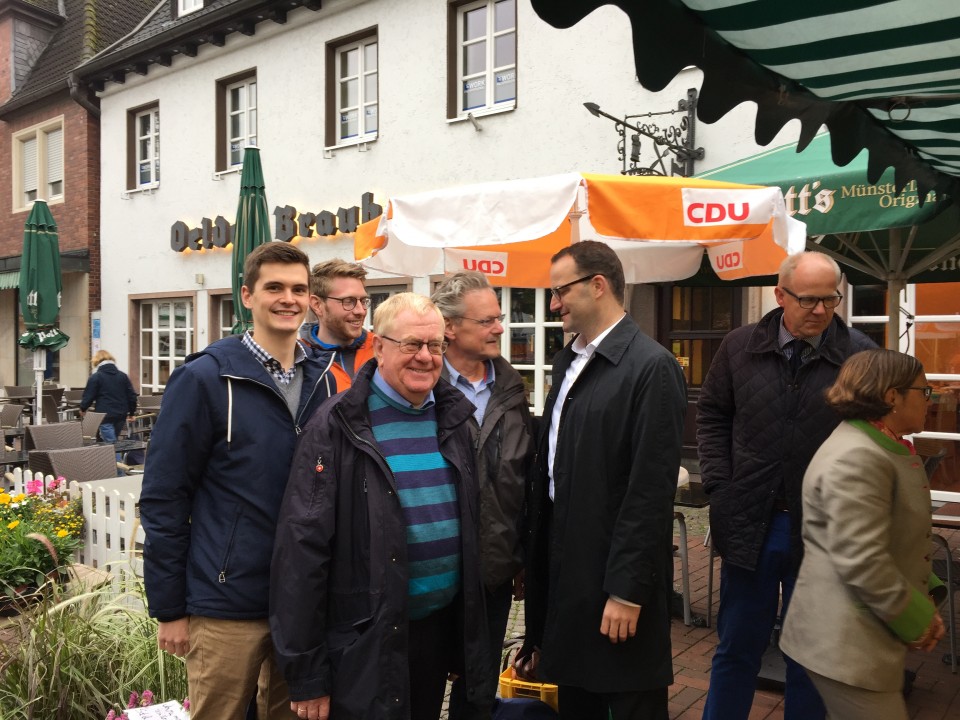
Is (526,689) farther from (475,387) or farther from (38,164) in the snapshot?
(38,164)

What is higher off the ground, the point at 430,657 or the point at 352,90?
the point at 352,90

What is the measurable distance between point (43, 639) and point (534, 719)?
7.01 feet

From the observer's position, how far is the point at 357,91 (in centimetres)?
1216

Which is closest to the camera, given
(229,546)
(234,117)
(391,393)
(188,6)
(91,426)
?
(229,546)

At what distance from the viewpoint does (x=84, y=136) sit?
54.3 feet

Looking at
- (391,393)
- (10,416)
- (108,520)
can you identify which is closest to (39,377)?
(10,416)

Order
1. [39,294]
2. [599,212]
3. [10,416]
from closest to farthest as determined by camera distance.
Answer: [599,212] → [39,294] → [10,416]

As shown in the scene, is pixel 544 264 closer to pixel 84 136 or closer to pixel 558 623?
pixel 558 623

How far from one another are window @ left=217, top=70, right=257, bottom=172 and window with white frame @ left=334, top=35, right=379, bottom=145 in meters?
2.17

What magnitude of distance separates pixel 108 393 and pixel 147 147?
746cm

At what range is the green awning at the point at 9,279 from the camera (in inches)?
635

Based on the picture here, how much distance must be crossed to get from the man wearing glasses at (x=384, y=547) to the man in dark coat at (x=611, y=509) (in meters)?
0.33

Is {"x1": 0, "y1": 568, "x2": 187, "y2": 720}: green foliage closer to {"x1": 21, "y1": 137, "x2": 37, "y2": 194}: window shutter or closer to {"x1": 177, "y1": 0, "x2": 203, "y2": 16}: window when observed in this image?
{"x1": 177, "y1": 0, "x2": 203, "y2": 16}: window

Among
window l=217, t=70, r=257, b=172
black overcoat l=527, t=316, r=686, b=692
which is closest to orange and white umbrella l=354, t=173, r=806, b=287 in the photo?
black overcoat l=527, t=316, r=686, b=692
